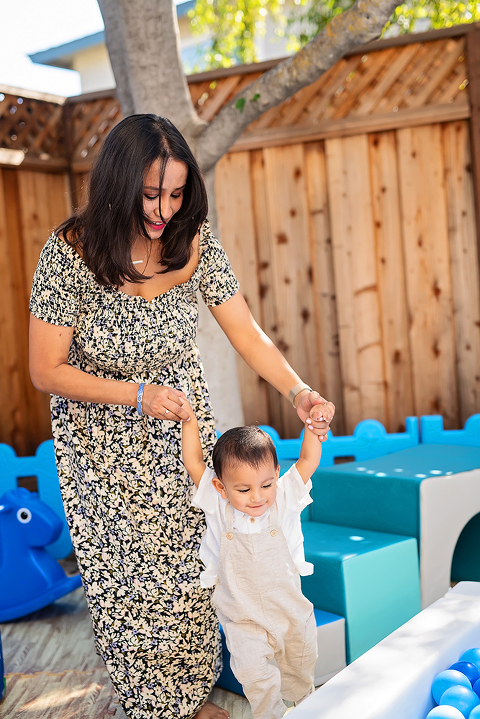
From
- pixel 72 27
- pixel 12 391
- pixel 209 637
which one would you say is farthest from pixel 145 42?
pixel 72 27

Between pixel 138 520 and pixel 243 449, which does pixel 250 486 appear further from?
pixel 138 520

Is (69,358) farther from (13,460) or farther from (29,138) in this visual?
(29,138)

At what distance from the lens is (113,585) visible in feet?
7.09

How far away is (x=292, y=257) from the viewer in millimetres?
4504

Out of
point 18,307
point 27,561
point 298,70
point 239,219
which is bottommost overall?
point 27,561

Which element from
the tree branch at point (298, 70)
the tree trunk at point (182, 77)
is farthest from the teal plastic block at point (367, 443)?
the tree branch at point (298, 70)

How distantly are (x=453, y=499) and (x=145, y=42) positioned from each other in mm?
2507

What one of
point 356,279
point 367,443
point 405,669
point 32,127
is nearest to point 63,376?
point 405,669

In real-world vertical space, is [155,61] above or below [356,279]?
above

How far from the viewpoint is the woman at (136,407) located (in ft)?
6.54

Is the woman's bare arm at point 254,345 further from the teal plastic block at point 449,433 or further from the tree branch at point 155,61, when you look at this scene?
the teal plastic block at point 449,433

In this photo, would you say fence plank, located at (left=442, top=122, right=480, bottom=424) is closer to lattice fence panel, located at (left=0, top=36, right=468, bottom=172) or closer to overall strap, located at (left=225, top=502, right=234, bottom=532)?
lattice fence panel, located at (left=0, top=36, right=468, bottom=172)

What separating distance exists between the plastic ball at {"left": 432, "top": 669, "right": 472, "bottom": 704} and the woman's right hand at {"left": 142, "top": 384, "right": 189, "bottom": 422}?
2.81 ft

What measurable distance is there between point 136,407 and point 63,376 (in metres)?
0.22
